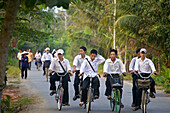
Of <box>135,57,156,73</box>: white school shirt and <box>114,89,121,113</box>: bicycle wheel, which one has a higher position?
<box>135,57,156,73</box>: white school shirt

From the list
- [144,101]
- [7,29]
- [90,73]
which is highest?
[7,29]

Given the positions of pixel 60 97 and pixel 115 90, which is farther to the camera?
pixel 60 97

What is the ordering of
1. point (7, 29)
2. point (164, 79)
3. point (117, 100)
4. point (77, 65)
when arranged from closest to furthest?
point (7, 29)
point (117, 100)
point (77, 65)
point (164, 79)

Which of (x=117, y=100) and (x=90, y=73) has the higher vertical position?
(x=90, y=73)

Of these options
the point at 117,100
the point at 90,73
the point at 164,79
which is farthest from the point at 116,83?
the point at 164,79

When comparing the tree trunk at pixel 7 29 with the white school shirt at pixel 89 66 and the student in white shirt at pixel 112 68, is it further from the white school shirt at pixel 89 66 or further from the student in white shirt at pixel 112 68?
the student in white shirt at pixel 112 68

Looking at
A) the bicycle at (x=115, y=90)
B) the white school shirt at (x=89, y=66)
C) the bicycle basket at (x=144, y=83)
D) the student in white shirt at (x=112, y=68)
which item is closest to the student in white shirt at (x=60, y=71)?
the white school shirt at (x=89, y=66)

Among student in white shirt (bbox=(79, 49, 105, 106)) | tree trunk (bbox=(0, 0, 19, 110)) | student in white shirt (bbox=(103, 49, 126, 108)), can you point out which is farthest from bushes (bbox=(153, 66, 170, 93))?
tree trunk (bbox=(0, 0, 19, 110))

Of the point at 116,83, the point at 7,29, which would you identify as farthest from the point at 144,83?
the point at 7,29

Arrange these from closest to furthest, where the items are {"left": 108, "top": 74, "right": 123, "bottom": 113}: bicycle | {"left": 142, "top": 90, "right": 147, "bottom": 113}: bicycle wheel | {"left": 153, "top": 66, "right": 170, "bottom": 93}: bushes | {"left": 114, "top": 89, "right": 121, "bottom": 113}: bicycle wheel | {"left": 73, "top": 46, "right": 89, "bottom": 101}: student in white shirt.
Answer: {"left": 142, "top": 90, "right": 147, "bottom": 113}: bicycle wheel → {"left": 114, "top": 89, "right": 121, "bottom": 113}: bicycle wheel → {"left": 108, "top": 74, "right": 123, "bottom": 113}: bicycle → {"left": 73, "top": 46, "right": 89, "bottom": 101}: student in white shirt → {"left": 153, "top": 66, "right": 170, "bottom": 93}: bushes

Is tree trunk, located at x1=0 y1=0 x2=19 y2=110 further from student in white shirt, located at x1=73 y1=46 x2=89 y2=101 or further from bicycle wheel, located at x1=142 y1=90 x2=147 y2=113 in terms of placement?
student in white shirt, located at x1=73 y1=46 x2=89 y2=101

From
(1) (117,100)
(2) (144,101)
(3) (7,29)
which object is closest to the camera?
(3) (7,29)

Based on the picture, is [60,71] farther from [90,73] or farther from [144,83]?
[144,83]

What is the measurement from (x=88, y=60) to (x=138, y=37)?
1066cm
